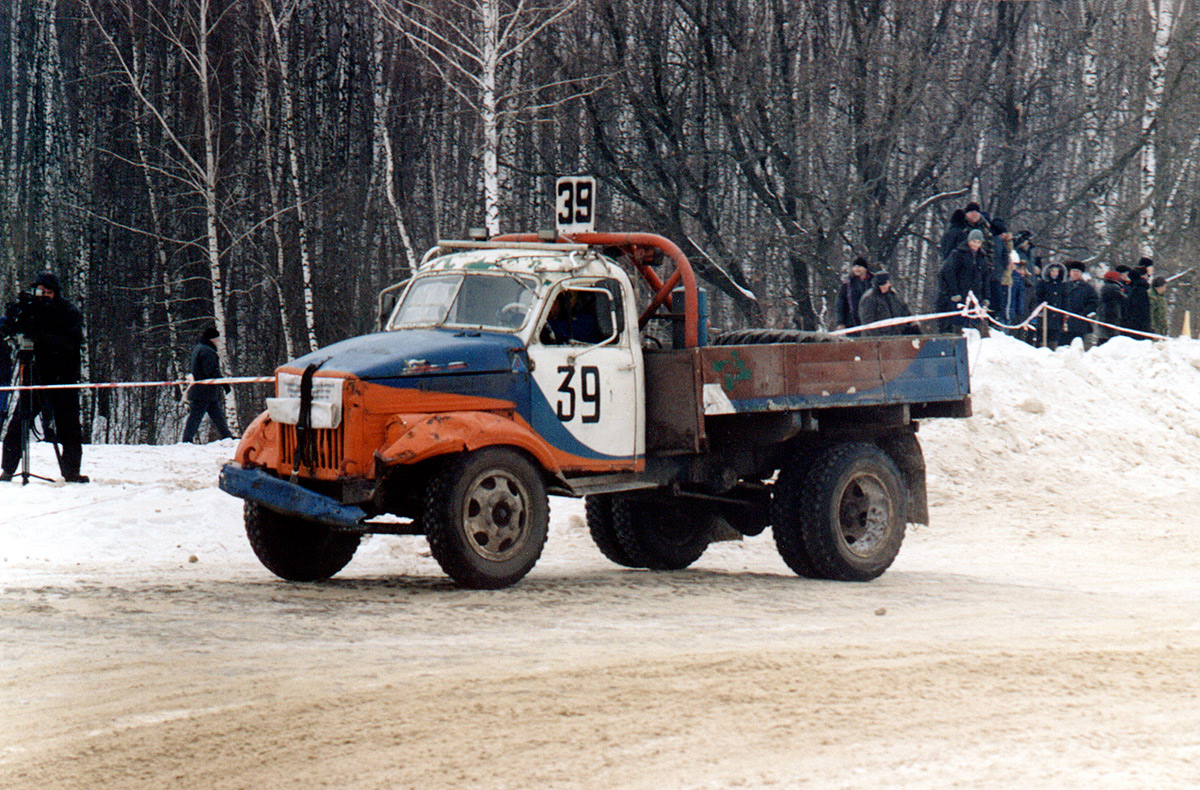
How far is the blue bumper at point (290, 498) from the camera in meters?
9.36

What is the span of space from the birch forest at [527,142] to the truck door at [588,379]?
12.7 meters

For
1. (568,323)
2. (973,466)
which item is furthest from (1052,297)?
(568,323)

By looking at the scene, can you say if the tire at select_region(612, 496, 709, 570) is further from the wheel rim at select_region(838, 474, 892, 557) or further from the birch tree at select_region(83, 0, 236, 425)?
the birch tree at select_region(83, 0, 236, 425)

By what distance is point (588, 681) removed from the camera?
7.11 meters

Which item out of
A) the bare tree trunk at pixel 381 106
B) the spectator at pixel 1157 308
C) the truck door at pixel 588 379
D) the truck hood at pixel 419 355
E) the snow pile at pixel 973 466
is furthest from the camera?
the bare tree trunk at pixel 381 106

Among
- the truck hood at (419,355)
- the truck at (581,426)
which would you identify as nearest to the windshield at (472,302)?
the truck at (581,426)

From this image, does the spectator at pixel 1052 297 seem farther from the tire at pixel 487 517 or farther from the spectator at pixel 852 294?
the tire at pixel 487 517

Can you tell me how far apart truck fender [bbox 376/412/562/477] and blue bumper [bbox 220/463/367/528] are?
400 millimetres

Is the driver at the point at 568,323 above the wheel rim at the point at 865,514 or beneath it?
above

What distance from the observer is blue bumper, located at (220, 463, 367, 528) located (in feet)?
30.7

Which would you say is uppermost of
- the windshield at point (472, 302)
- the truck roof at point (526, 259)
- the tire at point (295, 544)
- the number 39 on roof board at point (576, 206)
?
the number 39 on roof board at point (576, 206)

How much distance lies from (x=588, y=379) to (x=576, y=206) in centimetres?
171

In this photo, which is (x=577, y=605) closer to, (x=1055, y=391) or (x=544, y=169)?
(x=1055, y=391)

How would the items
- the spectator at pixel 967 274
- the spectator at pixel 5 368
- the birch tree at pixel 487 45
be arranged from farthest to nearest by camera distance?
the spectator at pixel 967 274 → the birch tree at pixel 487 45 → the spectator at pixel 5 368
